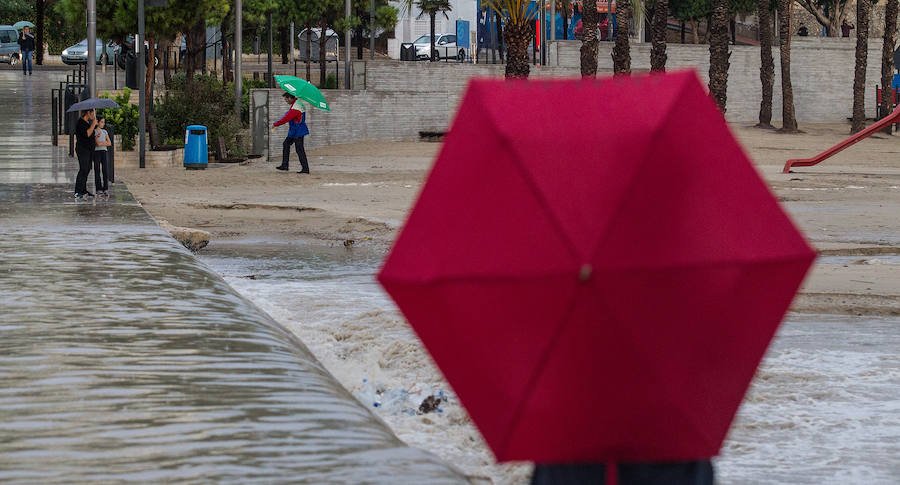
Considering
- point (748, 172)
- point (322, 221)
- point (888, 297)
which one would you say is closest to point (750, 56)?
point (322, 221)

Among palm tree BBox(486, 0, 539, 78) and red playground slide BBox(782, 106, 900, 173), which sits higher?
palm tree BBox(486, 0, 539, 78)

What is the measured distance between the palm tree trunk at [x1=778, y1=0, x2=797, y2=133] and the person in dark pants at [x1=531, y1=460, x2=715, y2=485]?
43286 millimetres

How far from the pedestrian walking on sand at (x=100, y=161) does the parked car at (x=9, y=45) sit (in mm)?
45873

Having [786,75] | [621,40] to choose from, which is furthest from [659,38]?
[786,75]

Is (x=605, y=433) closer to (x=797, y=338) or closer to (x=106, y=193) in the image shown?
(x=797, y=338)

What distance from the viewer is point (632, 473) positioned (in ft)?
6.51

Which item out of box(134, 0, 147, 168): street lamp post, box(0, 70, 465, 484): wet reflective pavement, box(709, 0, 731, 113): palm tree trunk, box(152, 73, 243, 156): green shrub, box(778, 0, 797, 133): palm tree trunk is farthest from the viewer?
box(778, 0, 797, 133): palm tree trunk

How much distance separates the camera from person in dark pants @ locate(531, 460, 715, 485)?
6.49 feet

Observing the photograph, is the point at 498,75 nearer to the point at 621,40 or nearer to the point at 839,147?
the point at 621,40

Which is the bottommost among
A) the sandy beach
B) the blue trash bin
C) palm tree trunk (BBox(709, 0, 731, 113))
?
the sandy beach

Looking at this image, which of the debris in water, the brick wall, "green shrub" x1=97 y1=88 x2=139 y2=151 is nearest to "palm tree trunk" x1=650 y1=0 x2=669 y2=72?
the brick wall

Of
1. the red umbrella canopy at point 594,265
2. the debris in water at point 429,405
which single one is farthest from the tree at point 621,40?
the red umbrella canopy at point 594,265

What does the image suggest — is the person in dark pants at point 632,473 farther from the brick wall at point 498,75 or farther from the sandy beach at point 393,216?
the brick wall at point 498,75

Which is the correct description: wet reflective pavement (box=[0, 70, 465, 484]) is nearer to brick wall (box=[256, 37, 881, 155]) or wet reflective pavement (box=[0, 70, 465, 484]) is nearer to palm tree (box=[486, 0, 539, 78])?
brick wall (box=[256, 37, 881, 155])
